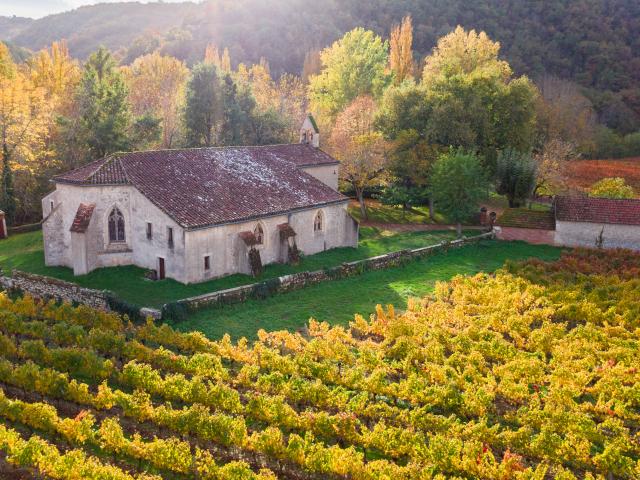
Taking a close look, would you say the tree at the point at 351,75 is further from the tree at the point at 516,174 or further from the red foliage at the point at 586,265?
the red foliage at the point at 586,265

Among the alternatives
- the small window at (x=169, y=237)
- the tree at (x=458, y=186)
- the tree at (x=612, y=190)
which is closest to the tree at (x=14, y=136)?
the small window at (x=169, y=237)

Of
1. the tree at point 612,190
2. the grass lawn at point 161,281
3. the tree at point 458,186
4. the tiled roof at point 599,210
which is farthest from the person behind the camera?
the tree at point 612,190

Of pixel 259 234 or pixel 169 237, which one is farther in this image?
pixel 259 234

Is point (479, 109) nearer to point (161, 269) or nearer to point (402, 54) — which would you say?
point (402, 54)

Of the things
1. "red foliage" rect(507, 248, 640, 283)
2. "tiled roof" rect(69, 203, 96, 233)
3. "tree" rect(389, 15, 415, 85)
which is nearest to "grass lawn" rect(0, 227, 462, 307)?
"tiled roof" rect(69, 203, 96, 233)

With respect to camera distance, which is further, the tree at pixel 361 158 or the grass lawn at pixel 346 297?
the tree at pixel 361 158

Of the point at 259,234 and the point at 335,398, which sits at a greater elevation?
the point at 259,234

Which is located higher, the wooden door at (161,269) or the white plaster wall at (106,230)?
the white plaster wall at (106,230)

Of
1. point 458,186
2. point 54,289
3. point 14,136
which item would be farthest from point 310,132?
point 54,289
